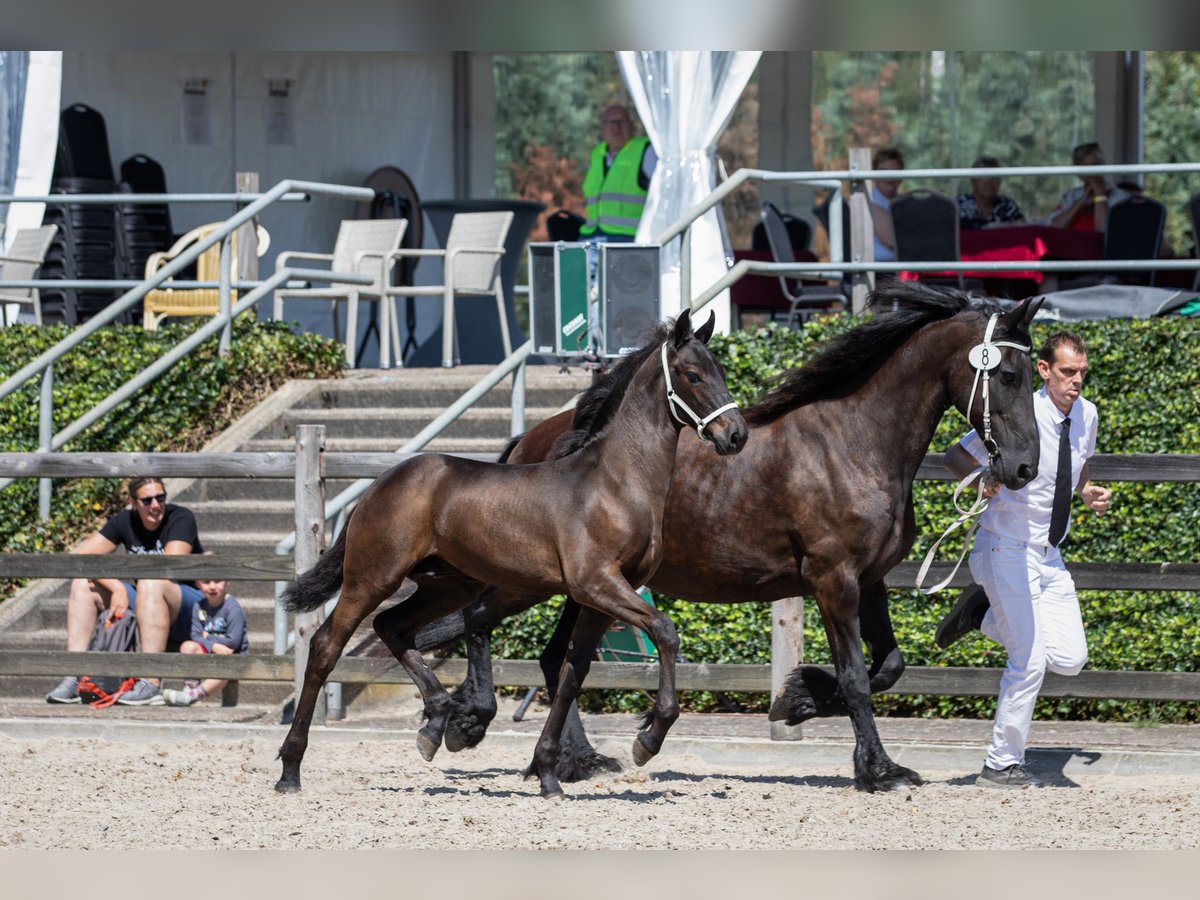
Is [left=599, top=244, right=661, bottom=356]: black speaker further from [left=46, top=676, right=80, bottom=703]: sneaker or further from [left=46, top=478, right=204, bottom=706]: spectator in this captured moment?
[left=46, top=676, right=80, bottom=703]: sneaker

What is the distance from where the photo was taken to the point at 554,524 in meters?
5.54

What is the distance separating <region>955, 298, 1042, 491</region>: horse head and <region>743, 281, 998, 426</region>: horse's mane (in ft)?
0.81

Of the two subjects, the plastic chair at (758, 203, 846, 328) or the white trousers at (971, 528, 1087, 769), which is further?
the plastic chair at (758, 203, 846, 328)

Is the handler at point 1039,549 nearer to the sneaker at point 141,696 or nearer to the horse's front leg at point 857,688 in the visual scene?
the horse's front leg at point 857,688

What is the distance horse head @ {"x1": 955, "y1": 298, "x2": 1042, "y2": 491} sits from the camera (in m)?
5.48

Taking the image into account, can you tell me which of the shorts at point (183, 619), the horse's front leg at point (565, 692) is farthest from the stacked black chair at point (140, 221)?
the horse's front leg at point (565, 692)

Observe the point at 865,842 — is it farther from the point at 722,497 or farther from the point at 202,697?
the point at 202,697

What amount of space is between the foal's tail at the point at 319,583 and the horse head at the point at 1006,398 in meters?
2.46

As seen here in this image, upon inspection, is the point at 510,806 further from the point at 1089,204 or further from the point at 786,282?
the point at 1089,204

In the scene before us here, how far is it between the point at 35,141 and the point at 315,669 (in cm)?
816

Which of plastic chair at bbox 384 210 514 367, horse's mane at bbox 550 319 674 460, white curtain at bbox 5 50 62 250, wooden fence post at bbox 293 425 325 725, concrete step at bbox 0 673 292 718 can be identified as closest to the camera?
horse's mane at bbox 550 319 674 460

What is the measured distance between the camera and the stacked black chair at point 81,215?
12766 mm

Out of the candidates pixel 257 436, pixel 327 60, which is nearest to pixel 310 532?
pixel 257 436

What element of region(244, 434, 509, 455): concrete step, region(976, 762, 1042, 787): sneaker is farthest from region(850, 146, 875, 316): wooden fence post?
region(976, 762, 1042, 787): sneaker
